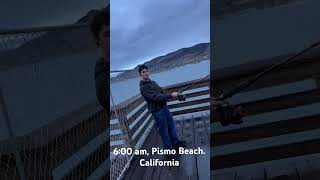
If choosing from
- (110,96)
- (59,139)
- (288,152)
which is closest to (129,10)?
(110,96)

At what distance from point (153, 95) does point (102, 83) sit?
0.22m

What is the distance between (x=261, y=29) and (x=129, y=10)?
1.55ft

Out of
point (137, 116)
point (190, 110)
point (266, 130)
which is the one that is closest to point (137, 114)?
point (137, 116)

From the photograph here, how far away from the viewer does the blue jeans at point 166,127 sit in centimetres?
144

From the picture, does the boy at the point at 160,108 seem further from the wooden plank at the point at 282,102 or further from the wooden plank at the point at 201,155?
the wooden plank at the point at 282,102

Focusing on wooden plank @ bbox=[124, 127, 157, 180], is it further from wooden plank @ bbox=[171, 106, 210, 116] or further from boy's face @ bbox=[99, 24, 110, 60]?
boy's face @ bbox=[99, 24, 110, 60]

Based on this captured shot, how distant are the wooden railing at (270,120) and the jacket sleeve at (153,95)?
0.17 m

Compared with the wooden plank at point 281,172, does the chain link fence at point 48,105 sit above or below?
above

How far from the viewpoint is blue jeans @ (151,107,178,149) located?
144 cm

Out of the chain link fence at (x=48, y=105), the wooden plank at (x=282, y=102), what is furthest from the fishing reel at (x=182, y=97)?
the chain link fence at (x=48, y=105)

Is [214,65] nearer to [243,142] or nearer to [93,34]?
[243,142]

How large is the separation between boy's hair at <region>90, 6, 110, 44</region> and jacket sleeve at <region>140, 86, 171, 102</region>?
0.27 m

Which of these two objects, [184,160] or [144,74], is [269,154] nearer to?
[184,160]

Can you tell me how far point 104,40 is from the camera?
1.45 m
